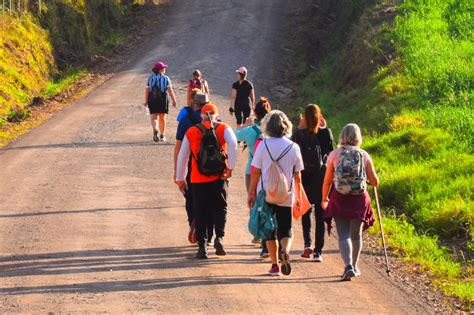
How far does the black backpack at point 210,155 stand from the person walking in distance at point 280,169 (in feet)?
2.35

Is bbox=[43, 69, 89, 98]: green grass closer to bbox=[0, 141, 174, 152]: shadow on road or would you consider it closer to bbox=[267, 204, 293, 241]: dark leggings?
bbox=[0, 141, 174, 152]: shadow on road

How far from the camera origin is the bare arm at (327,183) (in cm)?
1021

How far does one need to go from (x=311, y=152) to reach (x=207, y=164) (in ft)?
4.09

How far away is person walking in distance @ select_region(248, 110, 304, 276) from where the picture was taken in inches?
400

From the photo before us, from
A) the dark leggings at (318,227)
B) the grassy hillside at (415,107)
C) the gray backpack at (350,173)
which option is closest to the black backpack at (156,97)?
the grassy hillside at (415,107)

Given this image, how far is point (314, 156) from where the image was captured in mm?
11133

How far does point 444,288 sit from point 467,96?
10176 mm

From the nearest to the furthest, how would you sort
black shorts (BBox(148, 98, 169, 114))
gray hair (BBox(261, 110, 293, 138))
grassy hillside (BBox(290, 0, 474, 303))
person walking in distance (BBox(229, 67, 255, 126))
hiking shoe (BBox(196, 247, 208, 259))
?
gray hair (BBox(261, 110, 293, 138)) → hiking shoe (BBox(196, 247, 208, 259)) → grassy hillside (BBox(290, 0, 474, 303)) → person walking in distance (BBox(229, 67, 255, 126)) → black shorts (BBox(148, 98, 169, 114))

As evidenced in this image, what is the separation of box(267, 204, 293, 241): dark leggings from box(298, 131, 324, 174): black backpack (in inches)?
40.0

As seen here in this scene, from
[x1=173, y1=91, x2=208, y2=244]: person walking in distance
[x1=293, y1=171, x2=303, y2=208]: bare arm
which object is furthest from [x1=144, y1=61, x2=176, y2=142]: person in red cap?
[x1=293, y1=171, x2=303, y2=208]: bare arm

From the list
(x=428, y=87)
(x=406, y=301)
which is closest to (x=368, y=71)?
(x=428, y=87)

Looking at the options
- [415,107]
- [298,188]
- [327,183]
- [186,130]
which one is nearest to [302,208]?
[298,188]

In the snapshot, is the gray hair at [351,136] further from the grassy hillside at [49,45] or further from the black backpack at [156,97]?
the grassy hillside at [49,45]

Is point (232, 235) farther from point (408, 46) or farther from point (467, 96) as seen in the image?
point (408, 46)
